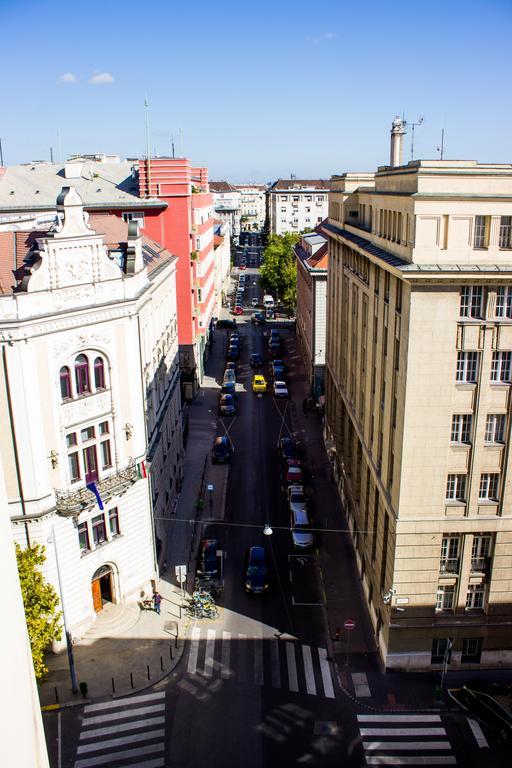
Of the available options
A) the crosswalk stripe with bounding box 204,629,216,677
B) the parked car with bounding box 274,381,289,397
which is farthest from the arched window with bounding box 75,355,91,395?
the parked car with bounding box 274,381,289,397

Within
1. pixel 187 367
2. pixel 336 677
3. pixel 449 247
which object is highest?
pixel 449 247

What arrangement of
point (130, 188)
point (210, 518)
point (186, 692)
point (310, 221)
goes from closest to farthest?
point (186, 692), point (210, 518), point (130, 188), point (310, 221)

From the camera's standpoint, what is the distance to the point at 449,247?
3094 cm

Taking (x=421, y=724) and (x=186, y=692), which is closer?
(x=421, y=724)

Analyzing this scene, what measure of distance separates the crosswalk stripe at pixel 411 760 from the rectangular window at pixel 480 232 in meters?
23.6

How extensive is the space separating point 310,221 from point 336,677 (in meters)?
168

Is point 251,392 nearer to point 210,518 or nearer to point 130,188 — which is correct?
point 130,188

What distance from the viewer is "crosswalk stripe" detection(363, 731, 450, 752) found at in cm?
3158

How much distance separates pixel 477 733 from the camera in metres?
32.6

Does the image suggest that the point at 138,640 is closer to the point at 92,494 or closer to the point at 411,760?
the point at 92,494

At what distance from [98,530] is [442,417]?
20853 millimetres

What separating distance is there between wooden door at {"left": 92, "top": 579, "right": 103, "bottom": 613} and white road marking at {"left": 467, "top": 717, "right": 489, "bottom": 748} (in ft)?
72.3

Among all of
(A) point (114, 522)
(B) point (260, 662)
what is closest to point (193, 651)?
(B) point (260, 662)

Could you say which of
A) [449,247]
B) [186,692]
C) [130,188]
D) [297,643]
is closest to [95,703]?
[186,692]
